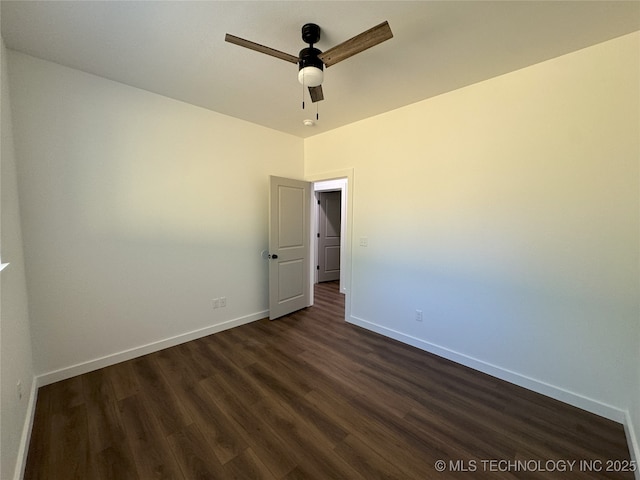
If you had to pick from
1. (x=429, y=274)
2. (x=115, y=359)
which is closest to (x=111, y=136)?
(x=115, y=359)

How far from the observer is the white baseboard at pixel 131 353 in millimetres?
2155

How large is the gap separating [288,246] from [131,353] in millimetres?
2130

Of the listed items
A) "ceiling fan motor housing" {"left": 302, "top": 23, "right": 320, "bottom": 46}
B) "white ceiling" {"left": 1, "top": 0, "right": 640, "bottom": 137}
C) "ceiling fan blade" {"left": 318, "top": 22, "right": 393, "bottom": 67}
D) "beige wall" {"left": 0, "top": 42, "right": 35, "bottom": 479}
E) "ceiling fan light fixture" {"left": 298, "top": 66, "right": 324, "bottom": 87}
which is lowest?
"beige wall" {"left": 0, "top": 42, "right": 35, "bottom": 479}

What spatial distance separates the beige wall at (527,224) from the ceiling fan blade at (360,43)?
1472 millimetres

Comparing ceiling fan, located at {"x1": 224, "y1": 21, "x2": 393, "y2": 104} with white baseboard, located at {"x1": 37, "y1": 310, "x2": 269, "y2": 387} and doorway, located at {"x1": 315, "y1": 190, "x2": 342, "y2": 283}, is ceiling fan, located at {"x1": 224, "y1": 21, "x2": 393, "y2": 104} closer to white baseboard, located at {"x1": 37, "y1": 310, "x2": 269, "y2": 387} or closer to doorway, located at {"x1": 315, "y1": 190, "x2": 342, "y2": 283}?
white baseboard, located at {"x1": 37, "y1": 310, "x2": 269, "y2": 387}

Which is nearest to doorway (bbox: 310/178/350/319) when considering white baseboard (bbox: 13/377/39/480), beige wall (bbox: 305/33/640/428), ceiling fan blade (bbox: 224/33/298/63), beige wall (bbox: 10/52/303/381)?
beige wall (bbox: 10/52/303/381)

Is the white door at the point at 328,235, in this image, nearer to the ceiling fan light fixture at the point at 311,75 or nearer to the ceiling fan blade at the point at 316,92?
the ceiling fan blade at the point at 316,92

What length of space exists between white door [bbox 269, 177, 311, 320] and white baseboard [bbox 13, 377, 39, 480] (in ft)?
7.21

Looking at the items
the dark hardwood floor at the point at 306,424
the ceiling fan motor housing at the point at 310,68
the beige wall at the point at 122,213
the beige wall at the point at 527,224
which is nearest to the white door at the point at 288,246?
the beige wall at the point at 122,213

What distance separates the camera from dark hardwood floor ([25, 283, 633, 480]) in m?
1.46

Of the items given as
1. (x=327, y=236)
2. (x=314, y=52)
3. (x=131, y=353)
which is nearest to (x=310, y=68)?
(x=314, y=52)

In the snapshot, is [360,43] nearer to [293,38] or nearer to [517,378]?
[293,38]

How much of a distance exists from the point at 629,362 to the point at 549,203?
122cm

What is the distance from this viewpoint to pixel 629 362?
1752 mm
